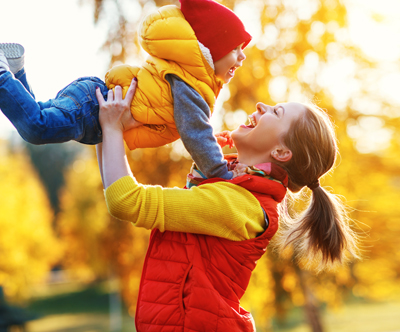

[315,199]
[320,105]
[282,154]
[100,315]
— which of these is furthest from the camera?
[100,315]

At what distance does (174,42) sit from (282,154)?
0.75m

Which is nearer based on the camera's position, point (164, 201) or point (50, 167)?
point (164, 201)

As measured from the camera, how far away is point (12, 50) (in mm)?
1876

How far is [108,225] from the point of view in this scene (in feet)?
27.9

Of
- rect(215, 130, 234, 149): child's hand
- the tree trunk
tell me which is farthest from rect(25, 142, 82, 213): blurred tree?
rect(215, 130, 234, 149): child's hand

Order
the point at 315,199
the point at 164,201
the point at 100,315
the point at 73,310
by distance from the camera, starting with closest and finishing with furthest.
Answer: the point at 164,201 < the point at 315,199 < the point at 100,315 < the point at 73,310

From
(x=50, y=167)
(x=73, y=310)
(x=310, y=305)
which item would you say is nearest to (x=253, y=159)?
(x=310, y=305)

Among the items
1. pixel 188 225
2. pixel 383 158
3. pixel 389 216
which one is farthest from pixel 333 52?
pixel 188 225

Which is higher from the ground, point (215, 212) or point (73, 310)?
point (215, 212)

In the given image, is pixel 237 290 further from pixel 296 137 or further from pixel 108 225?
pixel 108 225

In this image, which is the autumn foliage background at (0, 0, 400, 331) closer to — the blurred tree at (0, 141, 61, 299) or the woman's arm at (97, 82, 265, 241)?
the woman's arm at (97, 82, 265, 241)

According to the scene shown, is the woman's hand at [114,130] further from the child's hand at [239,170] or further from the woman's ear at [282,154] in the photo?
the woman's ear at [282,154]

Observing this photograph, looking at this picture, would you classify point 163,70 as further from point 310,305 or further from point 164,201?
point 310,305

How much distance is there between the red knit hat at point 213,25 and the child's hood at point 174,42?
5 cm
